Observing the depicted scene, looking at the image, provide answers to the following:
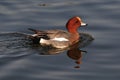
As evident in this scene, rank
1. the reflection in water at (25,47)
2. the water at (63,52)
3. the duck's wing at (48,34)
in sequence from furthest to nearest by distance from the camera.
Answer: the duck's wing at (48,34), the reflection in water at (25,47), the water at (63,52)

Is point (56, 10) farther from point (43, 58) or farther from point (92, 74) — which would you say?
point (92, 74)

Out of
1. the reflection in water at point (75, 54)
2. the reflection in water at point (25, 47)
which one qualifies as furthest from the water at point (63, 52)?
the reflection in water at point (75, 54)

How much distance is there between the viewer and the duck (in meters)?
14.6

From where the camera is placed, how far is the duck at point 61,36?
1459 cm

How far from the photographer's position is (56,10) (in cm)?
1734

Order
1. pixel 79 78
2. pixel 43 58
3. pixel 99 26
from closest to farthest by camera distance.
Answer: pixel 79 78 → pixel 43 58 → pixel 99 26

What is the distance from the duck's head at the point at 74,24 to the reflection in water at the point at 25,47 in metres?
0.34

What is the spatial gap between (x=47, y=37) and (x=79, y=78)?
2.93 meters

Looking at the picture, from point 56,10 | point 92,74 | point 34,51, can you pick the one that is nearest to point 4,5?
point 56,10

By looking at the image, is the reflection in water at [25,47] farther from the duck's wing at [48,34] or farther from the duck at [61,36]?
the duck's wing at [48,34]

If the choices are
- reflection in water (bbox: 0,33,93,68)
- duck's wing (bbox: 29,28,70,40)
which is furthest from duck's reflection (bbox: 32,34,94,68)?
duck's wing (bbox: 29,28,70,40)

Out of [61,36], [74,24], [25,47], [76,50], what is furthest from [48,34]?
[74,24]

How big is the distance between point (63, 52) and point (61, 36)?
2.57 feet

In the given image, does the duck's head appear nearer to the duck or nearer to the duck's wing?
the duck
